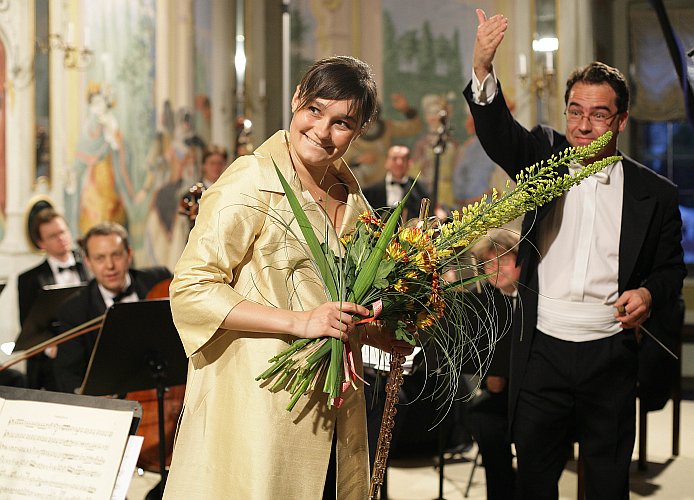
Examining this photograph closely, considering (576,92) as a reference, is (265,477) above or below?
below

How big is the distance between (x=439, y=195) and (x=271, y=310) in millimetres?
7596

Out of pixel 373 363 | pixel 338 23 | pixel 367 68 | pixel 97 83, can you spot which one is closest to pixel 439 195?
pixel 338 23

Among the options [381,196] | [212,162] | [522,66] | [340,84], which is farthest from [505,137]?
[522,66]

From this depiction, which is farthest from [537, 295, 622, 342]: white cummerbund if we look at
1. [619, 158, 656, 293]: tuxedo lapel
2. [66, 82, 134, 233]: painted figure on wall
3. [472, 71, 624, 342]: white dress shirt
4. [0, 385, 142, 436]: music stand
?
[66, 82, 134, 233]: painted figure on wall

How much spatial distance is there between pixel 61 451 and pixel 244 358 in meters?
0.50

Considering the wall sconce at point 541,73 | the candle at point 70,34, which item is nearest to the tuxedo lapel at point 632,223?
the candle at point 70,34

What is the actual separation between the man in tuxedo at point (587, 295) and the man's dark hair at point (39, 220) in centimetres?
399

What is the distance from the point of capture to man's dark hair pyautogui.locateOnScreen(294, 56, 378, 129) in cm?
205

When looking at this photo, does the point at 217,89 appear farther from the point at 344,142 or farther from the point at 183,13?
the point at 344,142

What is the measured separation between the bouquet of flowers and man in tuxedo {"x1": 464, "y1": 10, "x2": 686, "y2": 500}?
94 cm

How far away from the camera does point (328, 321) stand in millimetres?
1922

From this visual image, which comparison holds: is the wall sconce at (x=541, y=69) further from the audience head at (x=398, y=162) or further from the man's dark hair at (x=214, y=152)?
the man's dark hair at (x=214, y=152)

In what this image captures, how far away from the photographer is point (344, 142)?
2.08m

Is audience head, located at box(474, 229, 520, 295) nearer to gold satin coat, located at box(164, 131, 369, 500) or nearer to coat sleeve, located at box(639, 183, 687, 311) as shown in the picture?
coat sleeve, located at box(639, 183, 687, 311)
